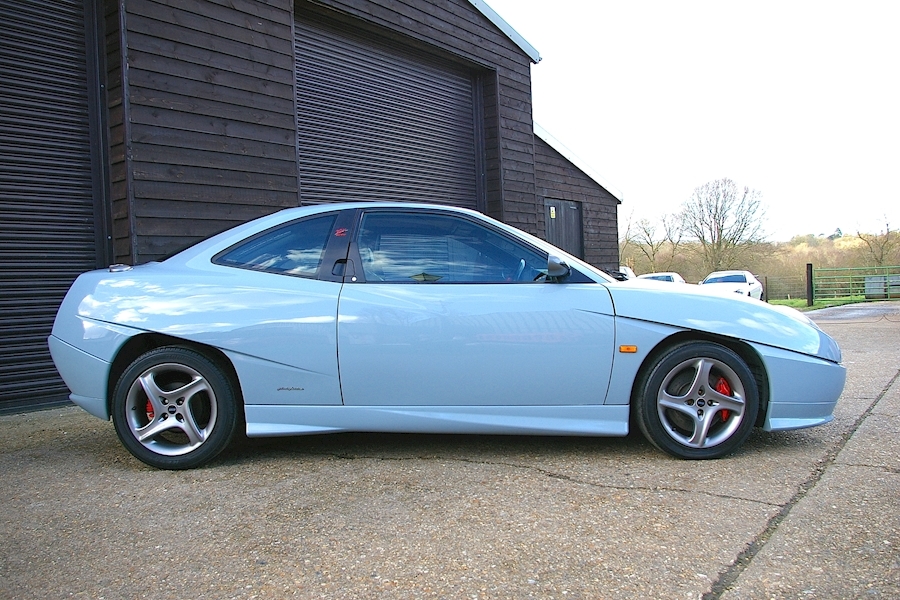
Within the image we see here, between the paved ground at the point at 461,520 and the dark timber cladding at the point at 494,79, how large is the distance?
6.69 meters

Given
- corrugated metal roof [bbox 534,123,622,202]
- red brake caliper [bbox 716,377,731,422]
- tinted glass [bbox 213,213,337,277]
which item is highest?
corrugated metal roof [bbox 534,123,622,202]

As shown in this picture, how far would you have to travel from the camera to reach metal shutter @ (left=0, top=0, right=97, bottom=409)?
17.7 feet

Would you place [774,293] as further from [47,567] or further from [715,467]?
[47,567]

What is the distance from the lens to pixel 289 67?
721 centimetres

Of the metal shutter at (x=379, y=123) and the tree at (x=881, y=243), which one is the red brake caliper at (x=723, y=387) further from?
the tree at (x=881, y=243)

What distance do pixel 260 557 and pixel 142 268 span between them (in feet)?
6.42

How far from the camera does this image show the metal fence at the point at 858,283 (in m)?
26.5

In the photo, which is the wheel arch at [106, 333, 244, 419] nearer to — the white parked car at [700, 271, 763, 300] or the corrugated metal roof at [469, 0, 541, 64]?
the corrugated metal roof at [469, 0, 541, 64]

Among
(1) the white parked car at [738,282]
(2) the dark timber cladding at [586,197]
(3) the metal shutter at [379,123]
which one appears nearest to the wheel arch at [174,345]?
(3) the metal shutter at [379,123]

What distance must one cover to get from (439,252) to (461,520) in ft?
4.96

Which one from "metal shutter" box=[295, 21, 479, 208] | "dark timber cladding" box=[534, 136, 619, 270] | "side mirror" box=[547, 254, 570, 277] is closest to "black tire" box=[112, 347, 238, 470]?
"side mirror" box=[547, 254, 570, 277]

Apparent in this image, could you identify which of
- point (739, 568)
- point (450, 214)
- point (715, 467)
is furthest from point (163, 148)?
point (739, 568)

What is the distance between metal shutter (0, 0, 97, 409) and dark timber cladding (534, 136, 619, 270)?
9.20 metres

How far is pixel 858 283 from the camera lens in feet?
89.1
